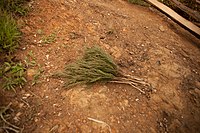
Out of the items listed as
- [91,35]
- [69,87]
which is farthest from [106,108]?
[91,35]

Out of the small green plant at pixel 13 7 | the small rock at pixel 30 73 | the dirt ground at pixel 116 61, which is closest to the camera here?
the dirt ground at pixel 116 61

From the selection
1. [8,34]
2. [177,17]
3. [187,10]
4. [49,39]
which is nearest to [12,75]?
[8,34]

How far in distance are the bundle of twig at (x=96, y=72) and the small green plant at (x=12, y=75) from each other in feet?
1.17

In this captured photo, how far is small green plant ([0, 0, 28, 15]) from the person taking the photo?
2.69 metres

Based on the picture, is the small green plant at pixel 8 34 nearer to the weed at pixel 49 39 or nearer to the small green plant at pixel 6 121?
the weed at pixel 49 39

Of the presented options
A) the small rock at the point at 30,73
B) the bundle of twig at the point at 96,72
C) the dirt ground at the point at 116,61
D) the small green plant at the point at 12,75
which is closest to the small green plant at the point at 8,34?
the dirt ground at the point at 116,61

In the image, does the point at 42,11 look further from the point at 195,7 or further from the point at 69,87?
the point at 195,7

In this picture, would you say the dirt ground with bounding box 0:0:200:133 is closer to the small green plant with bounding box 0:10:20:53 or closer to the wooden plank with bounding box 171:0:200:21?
the small green plant with bounding box 0:10:20:53

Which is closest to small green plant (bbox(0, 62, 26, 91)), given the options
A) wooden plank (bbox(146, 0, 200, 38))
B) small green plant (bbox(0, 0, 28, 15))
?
small green plant (bbox(0, 0, 28, 15))

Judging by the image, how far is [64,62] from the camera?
241 cm

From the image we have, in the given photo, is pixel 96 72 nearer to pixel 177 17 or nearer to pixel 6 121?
pixel 6 121

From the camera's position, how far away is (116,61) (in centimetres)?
248

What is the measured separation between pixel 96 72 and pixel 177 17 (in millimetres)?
1587

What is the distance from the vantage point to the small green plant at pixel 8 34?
2.38 m
